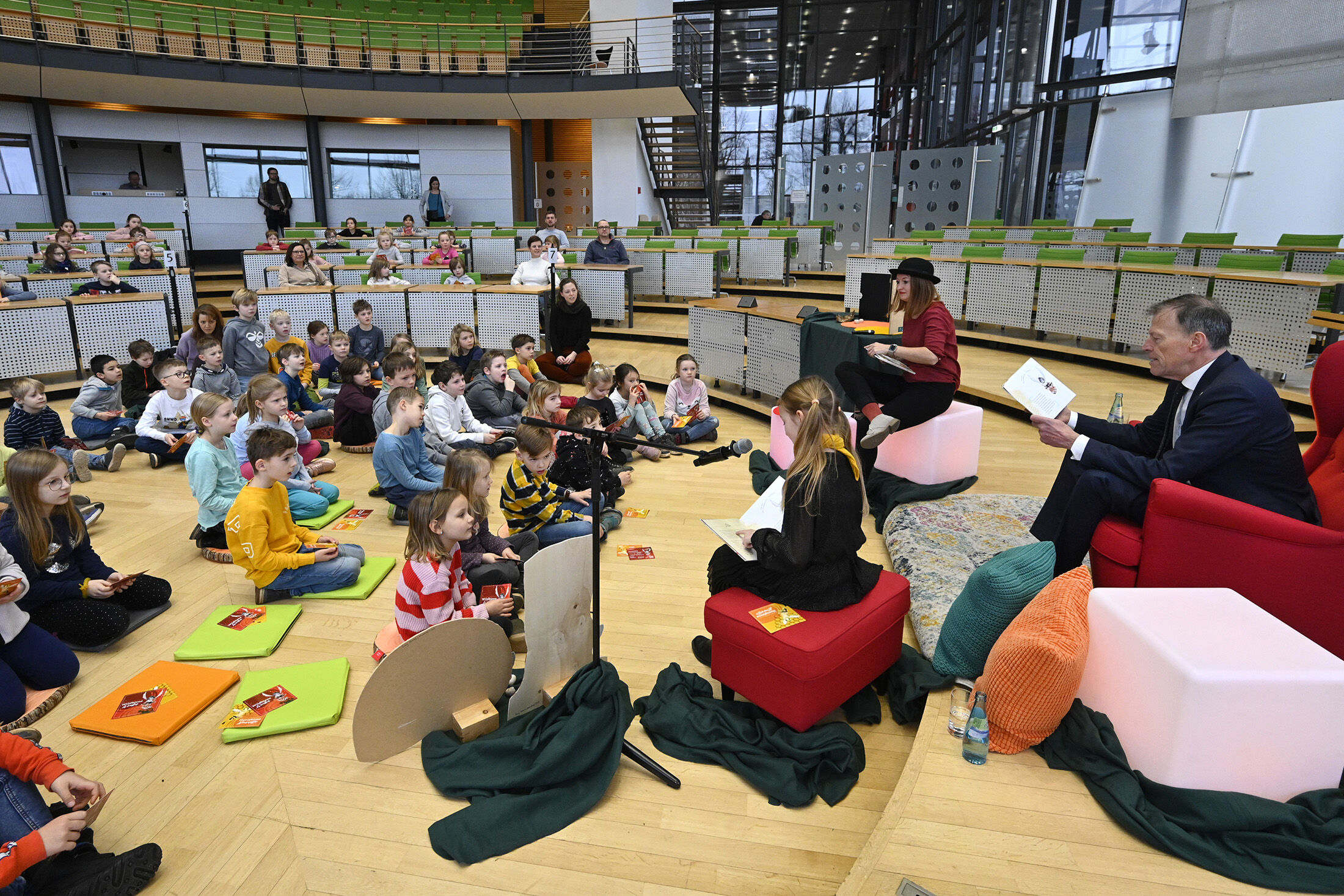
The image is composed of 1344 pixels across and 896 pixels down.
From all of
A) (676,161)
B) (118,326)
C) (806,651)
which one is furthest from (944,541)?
(676,161)

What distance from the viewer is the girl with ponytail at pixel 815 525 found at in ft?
8.55

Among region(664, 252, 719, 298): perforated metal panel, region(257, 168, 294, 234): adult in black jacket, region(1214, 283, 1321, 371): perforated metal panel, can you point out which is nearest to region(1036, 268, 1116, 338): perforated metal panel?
region(1214, 283, 1321, 371): perforated metal panel

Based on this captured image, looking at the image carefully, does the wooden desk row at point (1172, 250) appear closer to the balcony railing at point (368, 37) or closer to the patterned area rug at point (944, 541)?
the patterned area rug at point (944, 541)

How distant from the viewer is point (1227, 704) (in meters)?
1.92

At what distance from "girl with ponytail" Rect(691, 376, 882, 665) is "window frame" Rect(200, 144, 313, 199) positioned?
17.3m

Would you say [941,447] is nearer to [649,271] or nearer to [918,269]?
[918,269]

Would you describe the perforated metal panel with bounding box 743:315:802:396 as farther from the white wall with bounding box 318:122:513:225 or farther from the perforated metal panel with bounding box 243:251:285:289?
the white wall with bounding box 318:122:513:225

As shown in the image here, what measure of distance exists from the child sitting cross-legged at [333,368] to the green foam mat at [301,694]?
181 inches

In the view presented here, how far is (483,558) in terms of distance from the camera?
12.0 ft

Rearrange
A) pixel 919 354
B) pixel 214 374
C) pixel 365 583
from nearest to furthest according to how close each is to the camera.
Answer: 1. pixel 365 583
2. pixel 919 354
3. pixel 214 374

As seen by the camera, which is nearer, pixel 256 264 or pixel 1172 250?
pixel 1172 250

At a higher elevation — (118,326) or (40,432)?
(118,326)

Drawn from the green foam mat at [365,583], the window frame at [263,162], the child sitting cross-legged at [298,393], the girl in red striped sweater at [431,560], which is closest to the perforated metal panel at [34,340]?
the child sitting cross-legged at [298,393]

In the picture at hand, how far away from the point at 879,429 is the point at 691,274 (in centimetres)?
684
